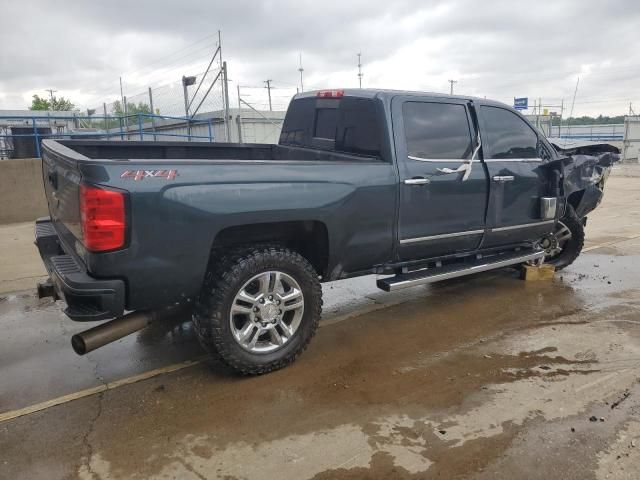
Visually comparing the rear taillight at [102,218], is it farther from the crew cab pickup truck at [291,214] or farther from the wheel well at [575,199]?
the wheel well at [575,199]

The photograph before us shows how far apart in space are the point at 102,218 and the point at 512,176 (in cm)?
377

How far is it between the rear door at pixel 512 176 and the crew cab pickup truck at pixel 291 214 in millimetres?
18

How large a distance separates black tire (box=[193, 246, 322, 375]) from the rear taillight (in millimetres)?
717

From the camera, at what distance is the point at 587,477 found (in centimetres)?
263

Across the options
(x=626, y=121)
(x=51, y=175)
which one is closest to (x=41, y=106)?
(x=626, y=121)

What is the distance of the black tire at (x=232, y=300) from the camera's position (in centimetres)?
348

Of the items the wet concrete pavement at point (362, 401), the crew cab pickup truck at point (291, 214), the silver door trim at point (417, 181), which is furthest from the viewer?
the silver door trim at point (417, 181)

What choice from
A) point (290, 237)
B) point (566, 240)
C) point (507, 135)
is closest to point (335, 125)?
point (290, 237)

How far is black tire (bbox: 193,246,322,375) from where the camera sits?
11.4ft

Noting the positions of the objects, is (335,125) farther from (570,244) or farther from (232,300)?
(570,244)

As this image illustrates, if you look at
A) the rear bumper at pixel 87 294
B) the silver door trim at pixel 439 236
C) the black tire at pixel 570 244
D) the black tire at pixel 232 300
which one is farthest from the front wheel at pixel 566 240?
the rear bumper at pixel 87 294

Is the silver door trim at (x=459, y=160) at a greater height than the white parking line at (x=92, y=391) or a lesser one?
greater

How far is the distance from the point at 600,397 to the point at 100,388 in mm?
3283

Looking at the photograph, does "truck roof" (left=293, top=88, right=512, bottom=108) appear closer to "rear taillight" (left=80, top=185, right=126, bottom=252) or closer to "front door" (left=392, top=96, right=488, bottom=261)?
"front door" (left=392, top=96, right=488, bottom=261)
